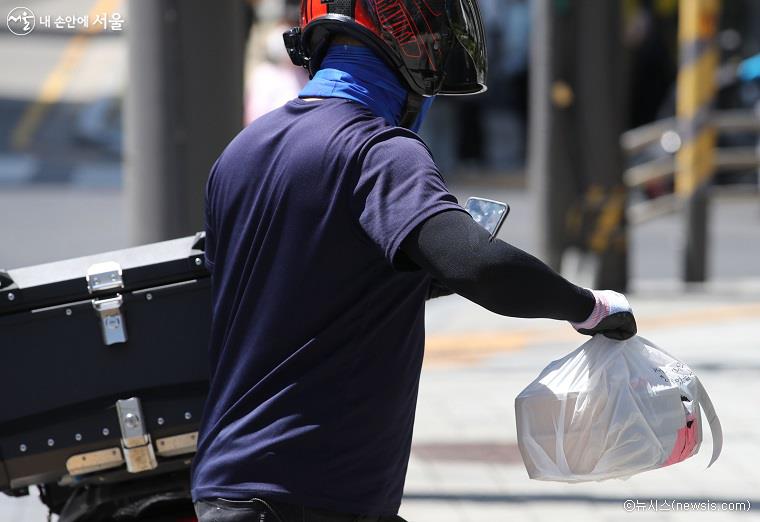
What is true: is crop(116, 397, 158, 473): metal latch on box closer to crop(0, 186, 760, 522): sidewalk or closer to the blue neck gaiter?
the blue neck gaiter

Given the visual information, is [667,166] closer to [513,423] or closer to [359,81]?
[513,423]

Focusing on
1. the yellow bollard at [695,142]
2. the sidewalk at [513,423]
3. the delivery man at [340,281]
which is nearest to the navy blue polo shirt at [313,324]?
the delivery man at [340,281]

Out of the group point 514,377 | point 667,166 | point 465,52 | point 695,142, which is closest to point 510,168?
point 667,166

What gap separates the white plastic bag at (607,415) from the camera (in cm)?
253

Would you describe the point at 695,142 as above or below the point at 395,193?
below

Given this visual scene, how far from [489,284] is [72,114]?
15.0 m

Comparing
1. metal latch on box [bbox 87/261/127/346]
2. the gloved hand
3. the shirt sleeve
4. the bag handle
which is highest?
the shirt sleeve

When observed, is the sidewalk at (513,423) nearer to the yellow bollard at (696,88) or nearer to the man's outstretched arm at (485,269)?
the yellow bollard at (696,88)

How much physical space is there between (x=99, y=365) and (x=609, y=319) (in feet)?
3.57

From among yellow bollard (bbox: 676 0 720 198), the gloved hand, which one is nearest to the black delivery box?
the gloved hand

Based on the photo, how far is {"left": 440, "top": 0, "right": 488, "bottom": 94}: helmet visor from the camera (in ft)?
8.62

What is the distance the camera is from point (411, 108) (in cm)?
262

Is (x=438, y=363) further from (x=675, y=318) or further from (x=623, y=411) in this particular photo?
(x=623, y=411)

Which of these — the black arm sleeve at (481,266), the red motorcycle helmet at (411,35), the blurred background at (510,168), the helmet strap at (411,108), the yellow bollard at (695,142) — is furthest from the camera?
the yellow bollard at (695,142)
